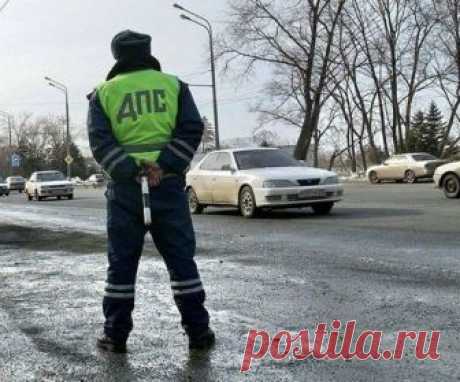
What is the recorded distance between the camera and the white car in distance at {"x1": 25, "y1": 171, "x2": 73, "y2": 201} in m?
33.2

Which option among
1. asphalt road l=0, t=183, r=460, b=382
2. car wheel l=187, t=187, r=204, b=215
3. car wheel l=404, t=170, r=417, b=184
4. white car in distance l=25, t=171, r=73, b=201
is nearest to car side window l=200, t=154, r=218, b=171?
car wheel l=187, t=187, r=204, b=215

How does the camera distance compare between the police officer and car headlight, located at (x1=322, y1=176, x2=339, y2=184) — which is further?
car headlight, located at (x1=322, y1=176, x2=339, y2=184)

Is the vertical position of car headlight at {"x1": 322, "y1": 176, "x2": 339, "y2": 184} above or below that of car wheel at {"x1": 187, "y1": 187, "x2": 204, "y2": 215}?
above

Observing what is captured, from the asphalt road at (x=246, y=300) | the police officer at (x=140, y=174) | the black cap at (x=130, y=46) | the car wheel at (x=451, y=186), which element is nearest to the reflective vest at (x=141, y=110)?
the police officer at (x=140, y=174)

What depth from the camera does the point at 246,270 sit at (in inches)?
282

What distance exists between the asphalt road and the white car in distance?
22494 millimetres

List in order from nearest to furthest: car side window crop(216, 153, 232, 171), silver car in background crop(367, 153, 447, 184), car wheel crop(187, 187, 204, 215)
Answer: car side window crop(216, 153, 232, 171) < car wheel crop(187, 187, 204, 215) < silver car in background crop(367, 153, 447, 184)

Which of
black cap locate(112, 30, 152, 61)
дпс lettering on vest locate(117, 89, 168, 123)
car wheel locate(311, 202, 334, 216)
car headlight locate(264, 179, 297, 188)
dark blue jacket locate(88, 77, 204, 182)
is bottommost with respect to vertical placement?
car wheel locate(311, 202, 334, 216)

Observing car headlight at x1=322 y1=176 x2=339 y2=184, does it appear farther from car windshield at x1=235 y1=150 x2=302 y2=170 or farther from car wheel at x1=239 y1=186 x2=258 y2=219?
car wheel at x1=239 y1=186 x2=258 y2=219

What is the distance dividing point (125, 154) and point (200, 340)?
45.9 inches

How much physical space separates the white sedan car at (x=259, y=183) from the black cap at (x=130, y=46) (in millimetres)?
9541

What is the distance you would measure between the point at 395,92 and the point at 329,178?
35232 mm

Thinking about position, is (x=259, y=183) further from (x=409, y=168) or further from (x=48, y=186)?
(x=48, y=186)

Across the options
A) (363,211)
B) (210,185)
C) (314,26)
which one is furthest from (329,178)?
(314,26)
